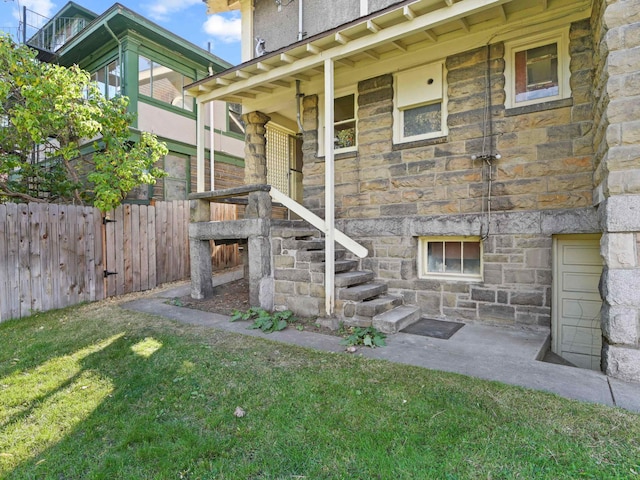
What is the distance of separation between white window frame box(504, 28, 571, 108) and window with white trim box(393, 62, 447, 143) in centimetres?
80

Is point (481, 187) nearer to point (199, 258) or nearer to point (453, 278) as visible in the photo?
point (453, 278)

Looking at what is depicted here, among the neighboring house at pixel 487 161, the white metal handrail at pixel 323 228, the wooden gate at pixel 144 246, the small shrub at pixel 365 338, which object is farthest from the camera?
the wooden gate at pixel 144 246

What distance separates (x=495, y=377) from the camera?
9.36ft

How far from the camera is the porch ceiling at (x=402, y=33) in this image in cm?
387

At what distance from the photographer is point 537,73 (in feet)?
14.1

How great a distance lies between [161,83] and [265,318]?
332 inches

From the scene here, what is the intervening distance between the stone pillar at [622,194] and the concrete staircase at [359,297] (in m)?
2.06

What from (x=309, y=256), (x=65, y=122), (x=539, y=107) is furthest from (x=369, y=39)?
(x=65, y=122)

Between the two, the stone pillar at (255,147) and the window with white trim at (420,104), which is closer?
the window with white trim at (420,104)

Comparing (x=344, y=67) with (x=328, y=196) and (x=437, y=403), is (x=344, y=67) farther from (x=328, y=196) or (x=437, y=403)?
(x=437, y=403)

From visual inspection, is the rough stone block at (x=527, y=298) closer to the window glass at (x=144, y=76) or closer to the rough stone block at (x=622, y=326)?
the rough stone block at (x=622, y=326)

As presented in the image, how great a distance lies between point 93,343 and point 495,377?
4202 mm

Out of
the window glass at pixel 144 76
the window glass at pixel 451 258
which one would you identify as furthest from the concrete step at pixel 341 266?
the window glass at pixel 144 76

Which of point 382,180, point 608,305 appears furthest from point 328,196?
point 608,305
